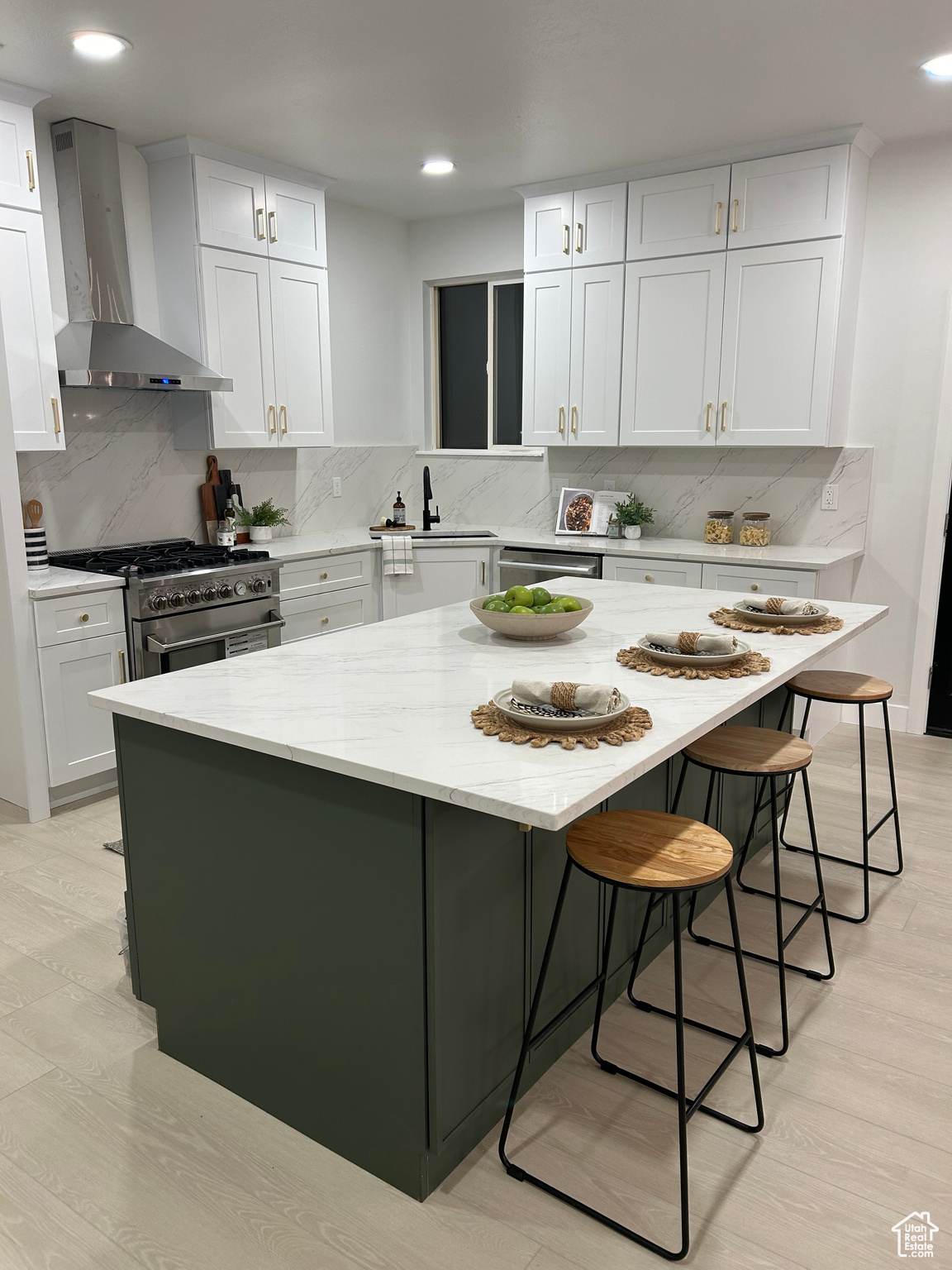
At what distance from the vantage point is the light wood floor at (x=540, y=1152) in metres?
1.71

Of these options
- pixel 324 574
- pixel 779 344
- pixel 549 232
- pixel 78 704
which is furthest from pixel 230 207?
pixel 779 344

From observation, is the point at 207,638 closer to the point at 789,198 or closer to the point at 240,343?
the point at 240,343

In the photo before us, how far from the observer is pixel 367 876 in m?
1.75

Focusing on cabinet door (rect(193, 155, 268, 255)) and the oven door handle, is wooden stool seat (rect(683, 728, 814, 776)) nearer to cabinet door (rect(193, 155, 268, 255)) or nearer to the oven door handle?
the oven door handle

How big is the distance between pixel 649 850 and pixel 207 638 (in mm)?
2662

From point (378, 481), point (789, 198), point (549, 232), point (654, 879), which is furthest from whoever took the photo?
point (378, 481)

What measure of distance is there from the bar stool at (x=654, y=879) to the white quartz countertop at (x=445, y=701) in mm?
232

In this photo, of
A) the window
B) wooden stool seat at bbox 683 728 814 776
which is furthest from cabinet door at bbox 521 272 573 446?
wooden stool seat at bbox 683 728 814 776

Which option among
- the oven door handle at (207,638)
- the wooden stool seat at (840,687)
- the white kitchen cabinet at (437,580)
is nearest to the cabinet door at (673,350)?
the white kitchen cabinet at (437,580)

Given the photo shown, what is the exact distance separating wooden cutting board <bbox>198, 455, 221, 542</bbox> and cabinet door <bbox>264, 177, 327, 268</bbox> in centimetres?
109

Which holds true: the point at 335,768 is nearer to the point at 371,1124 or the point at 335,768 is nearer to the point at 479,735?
the point at 479,735

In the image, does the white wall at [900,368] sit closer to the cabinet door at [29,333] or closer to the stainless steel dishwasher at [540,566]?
the stainless steel dishwasher at [540,566]

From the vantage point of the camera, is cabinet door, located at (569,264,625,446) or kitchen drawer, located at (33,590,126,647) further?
cabinet door, located at (569,264,625,446)

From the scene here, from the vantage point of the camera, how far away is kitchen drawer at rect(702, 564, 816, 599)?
164 inches
